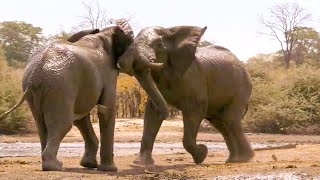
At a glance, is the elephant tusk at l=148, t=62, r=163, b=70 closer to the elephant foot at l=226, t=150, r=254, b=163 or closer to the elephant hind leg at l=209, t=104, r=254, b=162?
the elephant hind leg at l=209, t=104, r=254, b=162

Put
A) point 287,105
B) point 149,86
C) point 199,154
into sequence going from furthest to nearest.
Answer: point 287,105, point 199,154, point 149,86

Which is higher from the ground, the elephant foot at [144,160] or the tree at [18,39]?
the tree at [18,39]

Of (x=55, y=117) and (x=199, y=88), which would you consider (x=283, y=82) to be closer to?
(x=199, y=88)

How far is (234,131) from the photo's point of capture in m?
15.6

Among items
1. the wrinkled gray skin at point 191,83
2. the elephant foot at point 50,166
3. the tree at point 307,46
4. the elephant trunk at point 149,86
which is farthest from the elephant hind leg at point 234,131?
the tree at point 307,46

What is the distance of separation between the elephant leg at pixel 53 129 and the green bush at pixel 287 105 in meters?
26.5

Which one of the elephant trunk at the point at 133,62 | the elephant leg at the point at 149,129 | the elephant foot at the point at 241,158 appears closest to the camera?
the elephant trunk at the point at 133,62

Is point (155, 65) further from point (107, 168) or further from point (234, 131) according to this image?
point (234, 131)

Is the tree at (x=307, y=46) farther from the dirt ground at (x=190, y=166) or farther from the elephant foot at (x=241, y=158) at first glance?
the elephant foot at (x=241, y=158)

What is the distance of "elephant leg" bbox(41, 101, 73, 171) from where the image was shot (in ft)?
34.8

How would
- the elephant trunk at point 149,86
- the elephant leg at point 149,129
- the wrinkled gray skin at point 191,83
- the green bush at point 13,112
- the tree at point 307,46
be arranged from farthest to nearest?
1. the tree at point 307,46
2. the green bush at point 13,112
3. the elephant leg at point 149,129
4. the wrinkled gray skin at point 191,83
5. the elephant trunk at point 149,86

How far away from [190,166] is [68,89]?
3692mm

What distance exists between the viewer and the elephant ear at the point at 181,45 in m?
14.3

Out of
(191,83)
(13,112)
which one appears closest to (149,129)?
(191,83)
